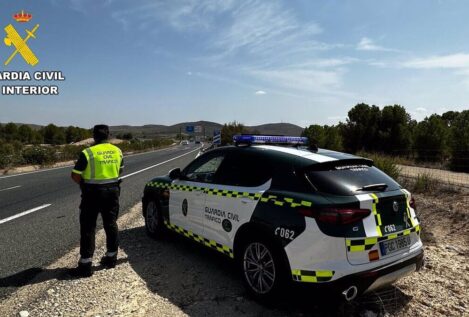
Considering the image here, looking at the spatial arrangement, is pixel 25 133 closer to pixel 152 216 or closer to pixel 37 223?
pixel 37 223

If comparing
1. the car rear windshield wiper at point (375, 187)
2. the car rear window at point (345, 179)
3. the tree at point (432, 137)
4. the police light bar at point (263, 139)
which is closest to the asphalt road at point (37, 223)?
the police light bar at point (263, 139)

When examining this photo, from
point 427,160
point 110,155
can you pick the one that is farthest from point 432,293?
point 427,160

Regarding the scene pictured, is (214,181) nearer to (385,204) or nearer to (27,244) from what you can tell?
(385,204)

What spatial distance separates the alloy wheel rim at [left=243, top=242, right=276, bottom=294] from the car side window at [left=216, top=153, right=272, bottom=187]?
72 centimetres

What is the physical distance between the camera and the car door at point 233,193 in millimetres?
3855

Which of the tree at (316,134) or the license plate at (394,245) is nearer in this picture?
the license plate at (394,245)

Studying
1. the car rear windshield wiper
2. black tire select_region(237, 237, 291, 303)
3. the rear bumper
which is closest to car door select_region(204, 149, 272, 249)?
black tire select_region(237, 237, 291, 303)

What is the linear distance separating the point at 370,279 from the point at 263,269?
1070 mm

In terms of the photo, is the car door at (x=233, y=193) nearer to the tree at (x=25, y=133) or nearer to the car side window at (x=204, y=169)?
the car side window at (x=204, y=169)

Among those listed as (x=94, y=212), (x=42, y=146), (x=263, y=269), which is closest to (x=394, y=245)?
(x=263, y=269)

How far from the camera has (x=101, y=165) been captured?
4.68 meters

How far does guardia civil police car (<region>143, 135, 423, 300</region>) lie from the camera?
10.2 feet

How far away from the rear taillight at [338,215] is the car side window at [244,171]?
820 mm

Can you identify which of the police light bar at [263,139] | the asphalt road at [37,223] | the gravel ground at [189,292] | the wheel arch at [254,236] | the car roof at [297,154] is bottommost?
the asphalt road at [37,223]
